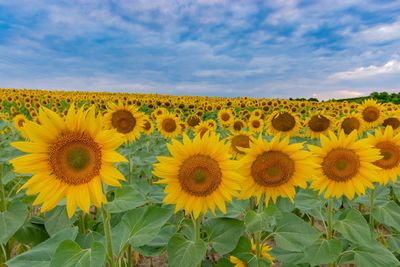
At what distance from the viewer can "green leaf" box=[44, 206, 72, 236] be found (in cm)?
→ 332

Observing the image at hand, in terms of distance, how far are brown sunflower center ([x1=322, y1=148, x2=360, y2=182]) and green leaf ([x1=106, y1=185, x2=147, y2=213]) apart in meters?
1.58

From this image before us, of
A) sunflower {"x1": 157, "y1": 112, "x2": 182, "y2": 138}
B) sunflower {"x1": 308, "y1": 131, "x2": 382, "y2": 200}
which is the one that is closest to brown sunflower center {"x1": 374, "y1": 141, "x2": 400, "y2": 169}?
sunflower {"x1": 308, "y1": 131, "x2": 382, "y2": 200}

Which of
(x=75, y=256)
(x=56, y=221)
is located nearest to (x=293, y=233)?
(x=75, y=256)

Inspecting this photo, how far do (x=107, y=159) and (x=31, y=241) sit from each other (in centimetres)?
179

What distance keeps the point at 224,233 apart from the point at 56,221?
4.89 feet

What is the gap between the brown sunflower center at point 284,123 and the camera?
24.2ft

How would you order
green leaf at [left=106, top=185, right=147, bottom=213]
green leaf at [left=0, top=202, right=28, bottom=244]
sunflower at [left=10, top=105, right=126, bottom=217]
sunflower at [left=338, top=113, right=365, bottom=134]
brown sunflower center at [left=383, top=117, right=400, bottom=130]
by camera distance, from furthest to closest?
1. sunflower at [left=338, top=113, right=365, bottom=134]
2. brown sunflower center at [left=383, top=117, right=400, bottom=130]
3. green leaf at [left=0, top=202, right=28, bottom=244]
4. green leaf at [left=106, top=185, right=147, bottom=213]
5. sunflower at [left=10, top=105, right=126, bottom=217]

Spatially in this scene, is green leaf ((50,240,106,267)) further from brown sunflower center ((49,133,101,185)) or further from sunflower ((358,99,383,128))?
sunflower ((358,99,383,128))

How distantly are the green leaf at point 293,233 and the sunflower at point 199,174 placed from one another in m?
0.61

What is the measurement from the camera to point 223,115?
11.5 m

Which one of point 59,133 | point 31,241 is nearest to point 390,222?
point 59,133

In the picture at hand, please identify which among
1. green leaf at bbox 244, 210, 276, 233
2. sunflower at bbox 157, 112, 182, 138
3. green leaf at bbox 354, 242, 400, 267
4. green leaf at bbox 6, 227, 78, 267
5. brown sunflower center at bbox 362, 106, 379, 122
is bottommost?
green leaf at bbox 354, 242, 400, 267

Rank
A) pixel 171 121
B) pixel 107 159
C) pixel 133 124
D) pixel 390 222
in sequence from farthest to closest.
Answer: pixel 171 121, pixel 133 124, pixel 390 222, pixel 107 159

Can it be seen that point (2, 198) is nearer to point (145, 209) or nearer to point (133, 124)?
point (145, 209)
